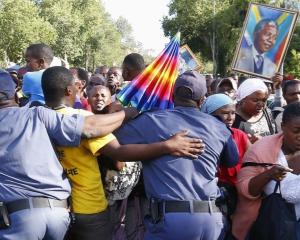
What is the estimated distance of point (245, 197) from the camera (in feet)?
11.2

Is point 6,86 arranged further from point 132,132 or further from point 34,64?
point 34,64

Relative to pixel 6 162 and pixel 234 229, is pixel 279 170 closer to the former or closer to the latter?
pixel 234 229

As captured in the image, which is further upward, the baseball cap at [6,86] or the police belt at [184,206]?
the baseball cap at [6,86]

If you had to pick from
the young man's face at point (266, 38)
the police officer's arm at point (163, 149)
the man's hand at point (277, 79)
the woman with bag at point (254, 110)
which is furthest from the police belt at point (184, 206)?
the young man's face at point (266, 38)

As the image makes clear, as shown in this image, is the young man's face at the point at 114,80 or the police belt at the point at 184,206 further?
the young man's face at the point at 114,80

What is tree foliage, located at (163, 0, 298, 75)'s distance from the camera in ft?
136

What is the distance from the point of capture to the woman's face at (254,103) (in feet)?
15.2

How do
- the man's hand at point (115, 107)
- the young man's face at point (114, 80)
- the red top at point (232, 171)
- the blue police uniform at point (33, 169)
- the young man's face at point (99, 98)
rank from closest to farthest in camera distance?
the blue police uniform at point (33, 169)
the red top at point (232, 171)
the man's hand at point (115, 107)
the young man's face at point (99, 98)
the young man's face at point (114, 80)

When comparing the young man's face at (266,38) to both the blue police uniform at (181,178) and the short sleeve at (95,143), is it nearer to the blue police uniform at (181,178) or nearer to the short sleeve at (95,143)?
the blue police uniform at (181,178)

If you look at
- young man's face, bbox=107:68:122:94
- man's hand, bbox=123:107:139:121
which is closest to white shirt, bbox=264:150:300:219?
man's hand, bbox=123:107:139:121

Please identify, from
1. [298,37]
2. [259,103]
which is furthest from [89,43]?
[259,103]

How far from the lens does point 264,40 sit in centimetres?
592

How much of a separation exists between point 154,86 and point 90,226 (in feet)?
3.63

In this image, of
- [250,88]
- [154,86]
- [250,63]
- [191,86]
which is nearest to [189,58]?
[250,63]
